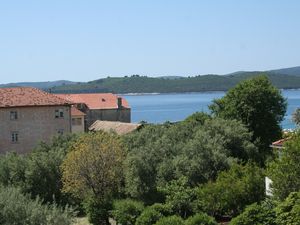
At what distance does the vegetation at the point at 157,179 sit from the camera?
2847 cm

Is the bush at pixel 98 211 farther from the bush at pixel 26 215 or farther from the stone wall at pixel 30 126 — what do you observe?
the stone wall at pixel 30 126

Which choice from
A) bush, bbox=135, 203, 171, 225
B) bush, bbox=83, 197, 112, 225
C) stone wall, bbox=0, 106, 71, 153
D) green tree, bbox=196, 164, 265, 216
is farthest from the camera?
stone wall, bbox=0, 106, 71, 153

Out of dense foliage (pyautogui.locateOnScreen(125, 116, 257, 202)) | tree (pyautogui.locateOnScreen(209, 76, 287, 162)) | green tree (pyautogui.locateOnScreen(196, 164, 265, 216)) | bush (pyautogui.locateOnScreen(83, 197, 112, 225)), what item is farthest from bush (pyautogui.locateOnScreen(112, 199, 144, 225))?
tree (pyautogui.locateOnScreen(209, 76, 287, 162))

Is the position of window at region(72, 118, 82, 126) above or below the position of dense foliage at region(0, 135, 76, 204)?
above

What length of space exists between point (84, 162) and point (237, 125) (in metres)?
12.5

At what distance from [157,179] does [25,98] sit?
1147 inches

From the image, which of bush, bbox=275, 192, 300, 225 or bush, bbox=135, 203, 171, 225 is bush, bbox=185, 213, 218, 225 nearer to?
bush, bbox=135, 203, 171, 225

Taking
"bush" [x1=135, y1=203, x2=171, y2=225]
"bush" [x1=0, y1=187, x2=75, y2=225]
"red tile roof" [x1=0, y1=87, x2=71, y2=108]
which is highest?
"red tile roof" [x1=0, y1=87, x2=71, y2=108]

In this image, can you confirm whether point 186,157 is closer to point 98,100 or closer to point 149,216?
point 149,216

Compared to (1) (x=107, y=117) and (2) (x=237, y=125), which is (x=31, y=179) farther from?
(1) (x=107, y=117)

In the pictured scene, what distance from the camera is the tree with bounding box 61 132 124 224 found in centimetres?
4006

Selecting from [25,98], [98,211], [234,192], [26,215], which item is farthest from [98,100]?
[26,215]

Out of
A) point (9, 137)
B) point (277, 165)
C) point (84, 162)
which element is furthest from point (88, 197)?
point (9, 137)

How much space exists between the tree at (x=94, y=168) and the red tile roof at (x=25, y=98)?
76.6 ft
